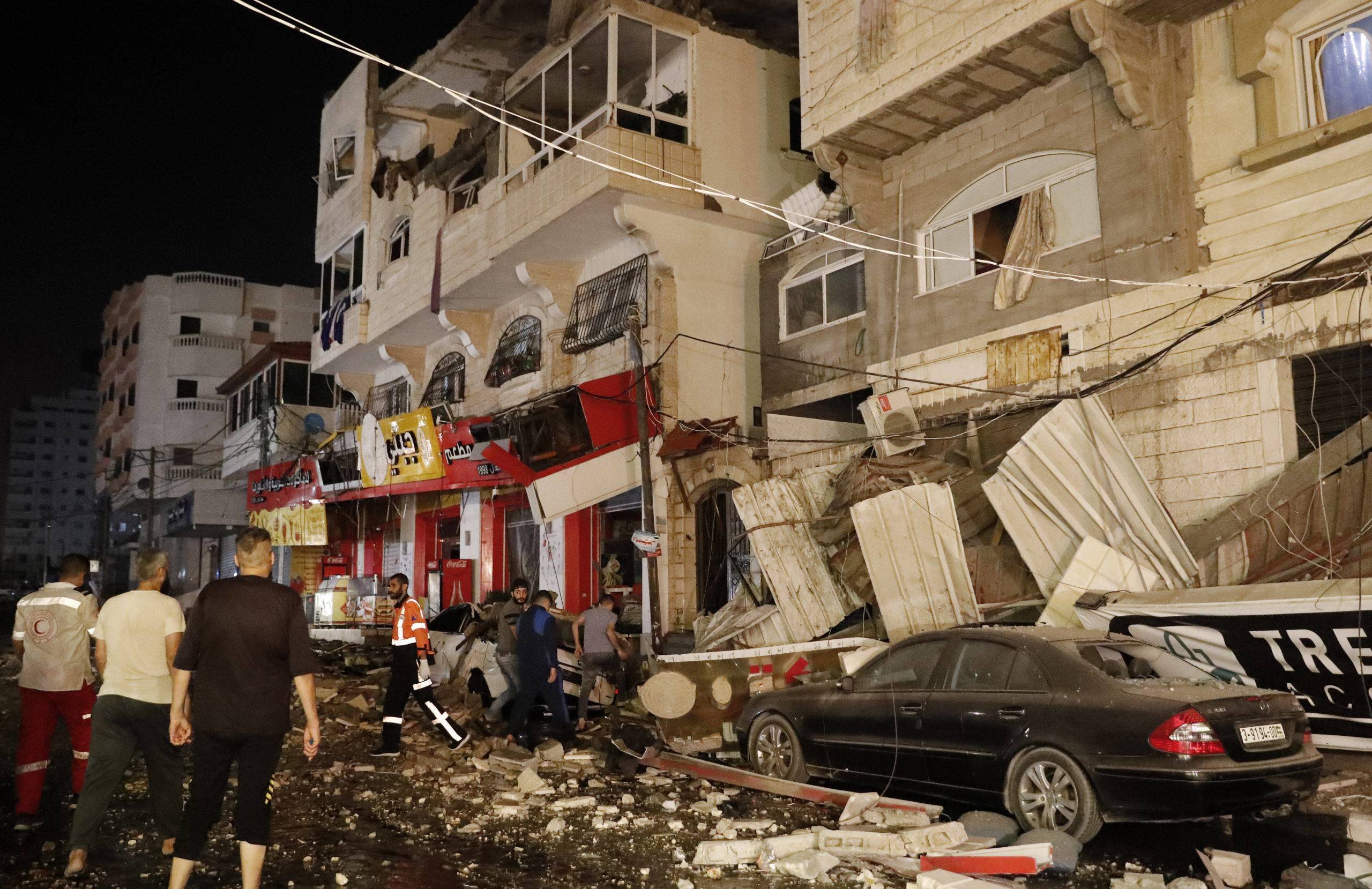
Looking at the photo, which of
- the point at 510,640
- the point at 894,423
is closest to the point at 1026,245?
the point at 894,423

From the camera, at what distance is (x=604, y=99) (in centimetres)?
1953

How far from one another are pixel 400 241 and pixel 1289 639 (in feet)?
69.2

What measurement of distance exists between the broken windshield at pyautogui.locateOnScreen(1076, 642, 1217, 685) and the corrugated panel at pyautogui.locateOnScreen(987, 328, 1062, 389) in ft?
13.7

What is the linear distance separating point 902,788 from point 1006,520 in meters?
3.95

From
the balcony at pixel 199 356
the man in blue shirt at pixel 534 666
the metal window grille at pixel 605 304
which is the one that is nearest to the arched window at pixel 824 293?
the metal window grille at pixel 605 304

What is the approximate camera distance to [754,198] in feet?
59.0

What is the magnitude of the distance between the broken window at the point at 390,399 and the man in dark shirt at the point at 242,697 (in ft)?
70.3

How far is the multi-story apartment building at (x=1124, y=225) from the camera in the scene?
9.50 meters

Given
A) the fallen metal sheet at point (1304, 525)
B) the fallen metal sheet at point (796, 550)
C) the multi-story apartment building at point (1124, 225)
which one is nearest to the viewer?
the fallen metal sheet at point (1304, 525)

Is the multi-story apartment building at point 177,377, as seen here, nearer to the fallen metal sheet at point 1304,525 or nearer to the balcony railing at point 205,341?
the balcony railing at point 205,341

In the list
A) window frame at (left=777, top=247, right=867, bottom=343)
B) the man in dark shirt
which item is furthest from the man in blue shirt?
window frame at (left=777, top=247, right=867, bottom=343)

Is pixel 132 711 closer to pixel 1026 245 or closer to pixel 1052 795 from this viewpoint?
pixel 1052 795

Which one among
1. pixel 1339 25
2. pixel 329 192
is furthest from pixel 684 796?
pixel 329 192

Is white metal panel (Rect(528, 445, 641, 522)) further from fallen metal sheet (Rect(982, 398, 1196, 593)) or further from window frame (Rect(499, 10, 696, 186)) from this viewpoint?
fallen metal sheet (Rect(982, 398, 1196, 593))
